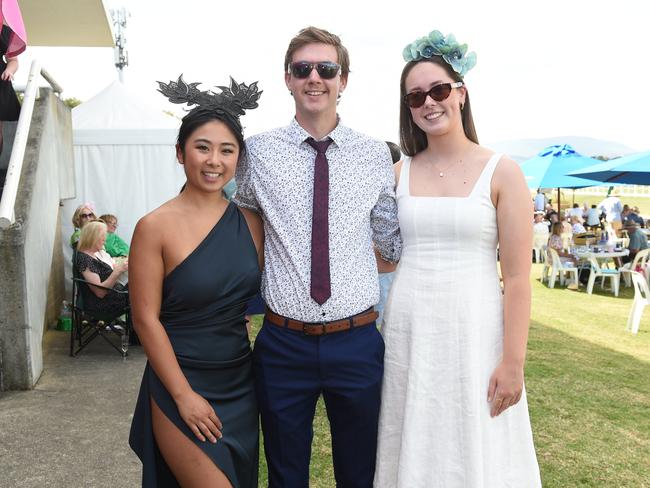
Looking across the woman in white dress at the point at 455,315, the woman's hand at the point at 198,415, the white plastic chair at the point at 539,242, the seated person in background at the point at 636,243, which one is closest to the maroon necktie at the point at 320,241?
the woman in white dress at the point at 455,315

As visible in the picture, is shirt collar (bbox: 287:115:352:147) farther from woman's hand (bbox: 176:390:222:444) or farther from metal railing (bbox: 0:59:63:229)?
metal railing (bbox: 0:59:63:229)

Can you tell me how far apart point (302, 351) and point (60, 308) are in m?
6.31

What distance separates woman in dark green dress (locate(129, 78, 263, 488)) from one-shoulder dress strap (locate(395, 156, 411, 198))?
0.70 metres

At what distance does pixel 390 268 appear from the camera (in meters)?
3.19

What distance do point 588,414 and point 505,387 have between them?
3.43m

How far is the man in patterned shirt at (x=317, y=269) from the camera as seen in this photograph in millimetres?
2615

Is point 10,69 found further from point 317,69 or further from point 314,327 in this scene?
point 314,327

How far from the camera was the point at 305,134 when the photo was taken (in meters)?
2.76

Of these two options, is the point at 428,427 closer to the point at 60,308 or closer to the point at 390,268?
the point at 390,268

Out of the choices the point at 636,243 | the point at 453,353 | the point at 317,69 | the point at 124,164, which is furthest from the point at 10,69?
the point at 636,243

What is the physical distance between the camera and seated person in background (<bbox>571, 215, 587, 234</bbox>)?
18922 mm

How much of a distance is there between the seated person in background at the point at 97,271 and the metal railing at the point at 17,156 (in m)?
1.10

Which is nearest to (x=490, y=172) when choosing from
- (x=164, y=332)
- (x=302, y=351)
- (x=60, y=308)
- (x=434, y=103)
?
(x=434, y=103)

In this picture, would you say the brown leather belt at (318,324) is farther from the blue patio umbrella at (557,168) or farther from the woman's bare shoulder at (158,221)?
the blue patio umbrella at (557,168)
